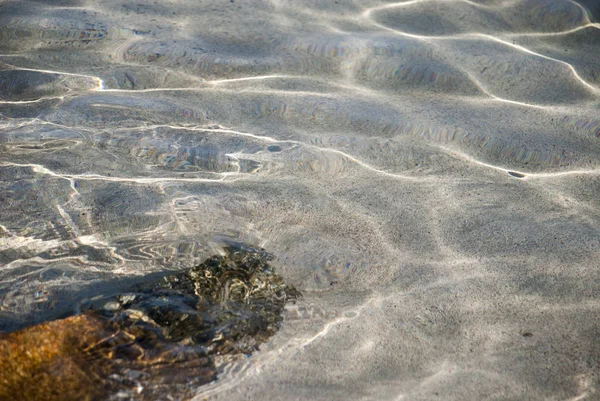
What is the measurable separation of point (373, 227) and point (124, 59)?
1879 millimetres

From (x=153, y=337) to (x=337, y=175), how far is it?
1.15 meters

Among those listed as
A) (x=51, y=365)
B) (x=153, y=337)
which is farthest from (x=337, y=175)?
(x=51, y=365)

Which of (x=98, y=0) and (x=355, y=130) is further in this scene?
(x=98, y=0)

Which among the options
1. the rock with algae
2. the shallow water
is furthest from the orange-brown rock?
the shallow water

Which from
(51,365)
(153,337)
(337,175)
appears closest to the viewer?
(51,365)

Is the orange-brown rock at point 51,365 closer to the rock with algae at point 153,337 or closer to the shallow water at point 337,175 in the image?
the rock with algae at point 153,337

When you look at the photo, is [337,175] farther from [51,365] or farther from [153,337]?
[51,365]

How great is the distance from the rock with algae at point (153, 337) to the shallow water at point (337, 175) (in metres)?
0.07

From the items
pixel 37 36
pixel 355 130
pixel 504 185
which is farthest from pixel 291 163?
pixel 37 36

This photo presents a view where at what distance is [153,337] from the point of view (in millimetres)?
1697

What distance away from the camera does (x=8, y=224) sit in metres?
2.14

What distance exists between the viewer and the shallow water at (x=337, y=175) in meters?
1.76

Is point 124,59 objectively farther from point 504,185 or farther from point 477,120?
point 504,185

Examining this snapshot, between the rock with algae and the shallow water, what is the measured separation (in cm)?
7
